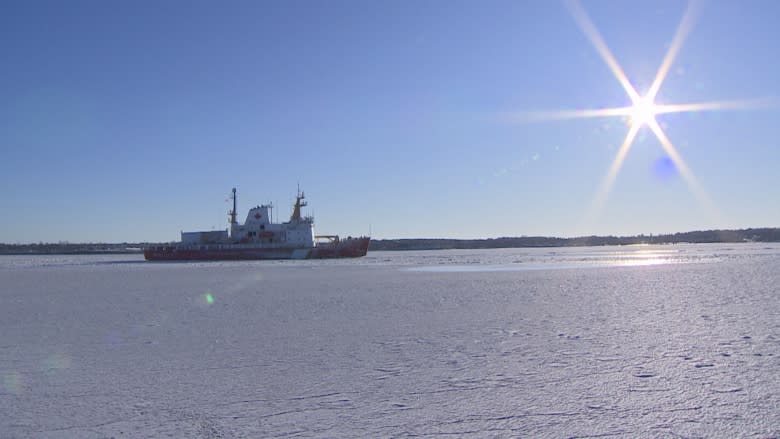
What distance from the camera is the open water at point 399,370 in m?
4.48

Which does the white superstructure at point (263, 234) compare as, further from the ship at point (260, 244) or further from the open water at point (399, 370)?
the open water at point (399, 370)

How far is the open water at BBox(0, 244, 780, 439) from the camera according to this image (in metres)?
4.48

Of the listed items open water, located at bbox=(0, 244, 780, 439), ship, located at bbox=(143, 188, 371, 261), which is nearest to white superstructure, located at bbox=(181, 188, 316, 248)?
ship, located at bbox=(143, 188, 371, 261)

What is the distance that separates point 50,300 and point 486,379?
12690mm

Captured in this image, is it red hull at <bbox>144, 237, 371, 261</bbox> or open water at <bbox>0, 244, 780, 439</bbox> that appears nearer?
open water at <bbox>0, 244, 780, 439</bbox>

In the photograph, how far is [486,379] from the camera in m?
5.75

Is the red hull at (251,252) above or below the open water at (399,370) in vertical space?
above

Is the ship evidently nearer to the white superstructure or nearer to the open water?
the white superstructure

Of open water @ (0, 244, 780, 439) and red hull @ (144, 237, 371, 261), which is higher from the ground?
red hull @ (144, 237, 371, 261)

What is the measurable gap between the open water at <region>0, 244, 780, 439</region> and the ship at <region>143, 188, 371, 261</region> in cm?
3921

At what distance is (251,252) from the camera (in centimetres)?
5138

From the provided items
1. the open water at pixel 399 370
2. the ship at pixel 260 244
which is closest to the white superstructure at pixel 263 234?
the ship at pixel 260 244

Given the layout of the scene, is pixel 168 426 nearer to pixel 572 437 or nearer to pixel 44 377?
pixel 44 377

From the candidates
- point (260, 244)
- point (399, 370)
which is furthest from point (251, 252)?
point (399, 370)
